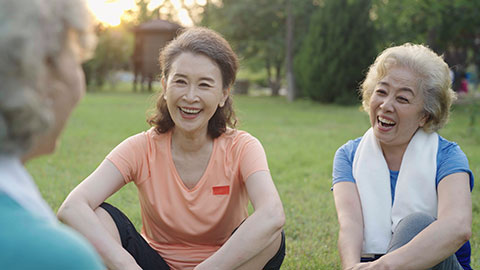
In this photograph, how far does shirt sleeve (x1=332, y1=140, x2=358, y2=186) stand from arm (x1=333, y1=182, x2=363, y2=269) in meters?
0.03

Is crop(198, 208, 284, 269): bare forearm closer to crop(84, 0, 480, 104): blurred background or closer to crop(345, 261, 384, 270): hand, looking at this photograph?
crop(345, 261, 384, 270): hand

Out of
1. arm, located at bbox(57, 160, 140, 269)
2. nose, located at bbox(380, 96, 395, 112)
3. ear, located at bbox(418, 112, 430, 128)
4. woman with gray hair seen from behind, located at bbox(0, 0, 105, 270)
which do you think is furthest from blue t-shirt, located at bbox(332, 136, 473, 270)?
woman with gray hair seen from behind, located at bbox(0, 0, 105, 270)

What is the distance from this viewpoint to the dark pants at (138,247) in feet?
9.28

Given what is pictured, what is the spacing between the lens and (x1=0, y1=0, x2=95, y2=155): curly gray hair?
1.10 metres

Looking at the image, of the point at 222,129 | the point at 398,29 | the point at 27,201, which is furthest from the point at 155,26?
the point at 27,201

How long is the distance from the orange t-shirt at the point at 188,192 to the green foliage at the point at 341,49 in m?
14.7

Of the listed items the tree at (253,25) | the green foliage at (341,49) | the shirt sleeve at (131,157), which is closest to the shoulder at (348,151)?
the shirt sleeve at (131,157)

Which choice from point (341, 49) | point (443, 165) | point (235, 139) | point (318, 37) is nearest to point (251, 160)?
point (235, 139)

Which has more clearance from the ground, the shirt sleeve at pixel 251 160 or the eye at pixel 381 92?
the eye at pixel 381 92

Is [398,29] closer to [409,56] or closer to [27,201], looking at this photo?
[409,56]

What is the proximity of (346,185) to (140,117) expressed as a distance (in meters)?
10.0

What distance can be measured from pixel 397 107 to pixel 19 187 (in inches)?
83.9

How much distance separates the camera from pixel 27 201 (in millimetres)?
1181

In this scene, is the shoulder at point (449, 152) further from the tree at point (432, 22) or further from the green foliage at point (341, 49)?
the green foliage at point (341, 49)
